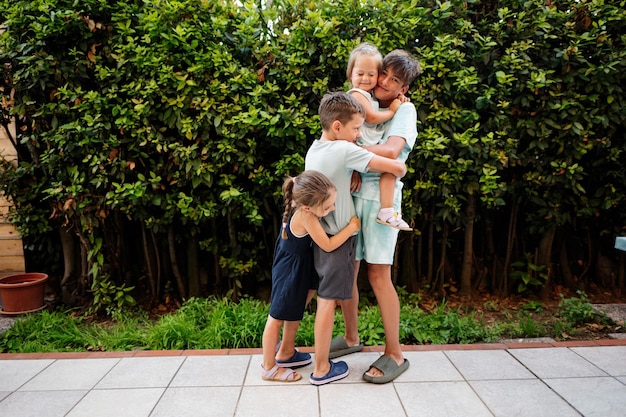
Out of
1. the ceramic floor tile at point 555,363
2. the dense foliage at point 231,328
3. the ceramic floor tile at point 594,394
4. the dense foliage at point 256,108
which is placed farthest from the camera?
the dense foliage at point 256,108

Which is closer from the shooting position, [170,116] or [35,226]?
[170,116]

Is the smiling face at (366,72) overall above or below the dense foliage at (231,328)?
above

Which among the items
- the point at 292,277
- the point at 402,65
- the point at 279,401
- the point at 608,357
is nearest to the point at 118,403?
the point at 279,401

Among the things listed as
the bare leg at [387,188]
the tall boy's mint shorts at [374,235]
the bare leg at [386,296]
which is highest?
the bare leg at [387,188]

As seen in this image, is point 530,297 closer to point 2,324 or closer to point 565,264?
point 565,264

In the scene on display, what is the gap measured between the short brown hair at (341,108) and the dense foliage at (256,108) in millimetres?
1002

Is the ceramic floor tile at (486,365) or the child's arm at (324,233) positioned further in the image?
the ceramic floor tile at (486,365)

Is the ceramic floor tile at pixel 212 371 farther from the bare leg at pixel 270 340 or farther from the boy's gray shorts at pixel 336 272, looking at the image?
the boy's gray shorts at pixel 336 272

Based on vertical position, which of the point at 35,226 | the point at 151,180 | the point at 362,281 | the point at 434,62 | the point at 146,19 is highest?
the point at 146,19

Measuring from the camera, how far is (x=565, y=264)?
14.9 feet

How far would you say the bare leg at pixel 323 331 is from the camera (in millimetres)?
2638

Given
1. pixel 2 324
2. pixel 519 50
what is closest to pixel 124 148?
pixel 2 324

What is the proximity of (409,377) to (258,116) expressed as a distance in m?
2.18

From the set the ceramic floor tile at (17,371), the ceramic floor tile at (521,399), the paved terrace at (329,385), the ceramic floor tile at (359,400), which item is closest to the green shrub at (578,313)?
the paved terrace at (329,385)
